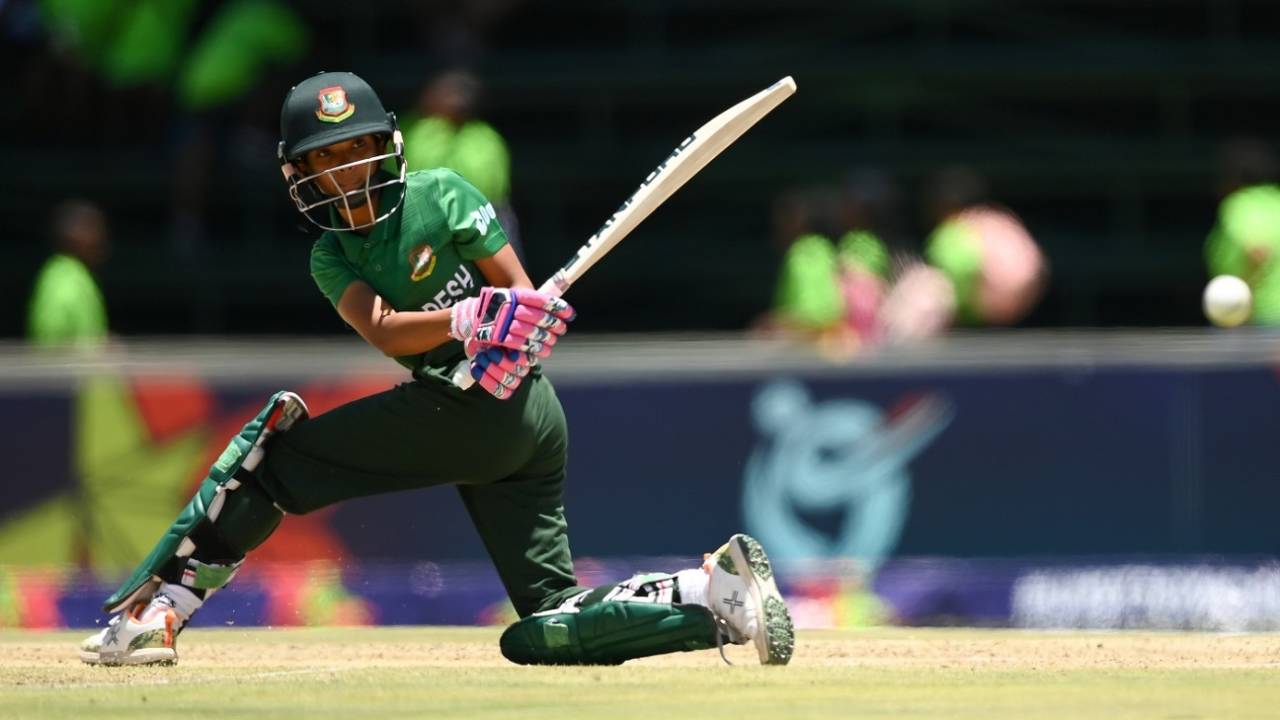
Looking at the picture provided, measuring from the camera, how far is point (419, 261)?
270 inches

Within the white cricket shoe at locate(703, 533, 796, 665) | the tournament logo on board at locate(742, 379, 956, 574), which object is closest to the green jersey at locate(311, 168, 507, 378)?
the white cricket shoe at locate(703, 533, 796, 665)

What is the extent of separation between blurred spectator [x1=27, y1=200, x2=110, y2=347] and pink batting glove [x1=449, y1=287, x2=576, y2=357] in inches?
228

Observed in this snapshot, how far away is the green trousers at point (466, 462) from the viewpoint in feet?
22.8

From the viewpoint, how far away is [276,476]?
23.4 feet

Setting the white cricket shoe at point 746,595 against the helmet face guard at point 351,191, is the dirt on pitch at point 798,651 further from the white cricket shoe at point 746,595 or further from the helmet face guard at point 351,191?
the helmet face guard at point 351,191

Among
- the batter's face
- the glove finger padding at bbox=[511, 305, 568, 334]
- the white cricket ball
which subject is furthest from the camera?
the white cricket ball

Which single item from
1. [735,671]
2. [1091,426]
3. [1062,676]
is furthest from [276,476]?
[1091,426]

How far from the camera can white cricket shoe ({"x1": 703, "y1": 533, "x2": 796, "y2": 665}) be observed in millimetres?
6699

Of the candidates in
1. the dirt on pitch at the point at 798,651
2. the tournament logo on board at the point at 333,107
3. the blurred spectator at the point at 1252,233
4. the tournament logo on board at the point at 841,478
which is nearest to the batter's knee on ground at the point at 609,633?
the dirt on pitch at the point at 798,651

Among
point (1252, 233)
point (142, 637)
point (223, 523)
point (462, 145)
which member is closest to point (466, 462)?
point (223, 523)

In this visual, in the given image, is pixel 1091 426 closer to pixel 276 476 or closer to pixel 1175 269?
pixel 276 476

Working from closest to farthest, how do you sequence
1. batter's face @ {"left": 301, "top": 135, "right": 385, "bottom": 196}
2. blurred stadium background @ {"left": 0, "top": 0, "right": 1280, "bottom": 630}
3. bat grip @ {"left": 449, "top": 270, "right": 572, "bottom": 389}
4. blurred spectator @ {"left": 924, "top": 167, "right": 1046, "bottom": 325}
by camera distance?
bat grip @ {"left": 449, "top": 270, "right": 572, "bottom": 389} → batter's face @ {"left": 301, "top": 135, "right": 385, "bottom": 196} → blurred spectator @ {"left": 924, "top": 167, "right": 1046, "bottom": 325} → blurred stadium background @ {"left": 0, "top": 0, "right": 1280, "bottom": 630}

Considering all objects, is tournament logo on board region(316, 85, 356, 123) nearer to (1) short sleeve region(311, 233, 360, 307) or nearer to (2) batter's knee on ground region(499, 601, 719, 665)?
(1) short sleeve region(311, 233, 360, 307)

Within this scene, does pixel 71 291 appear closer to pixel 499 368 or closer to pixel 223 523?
pixel 223 523
